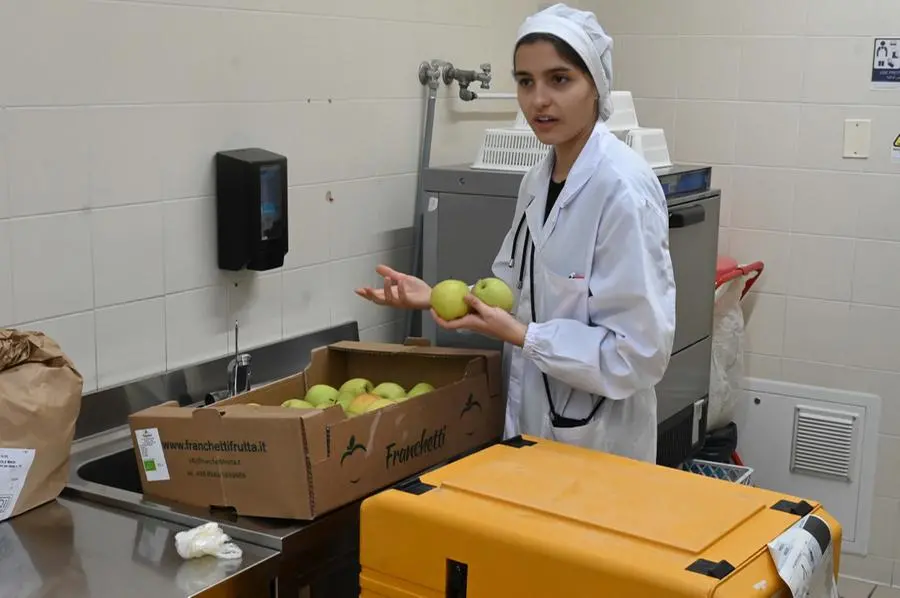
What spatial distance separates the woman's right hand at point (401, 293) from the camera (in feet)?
7.18

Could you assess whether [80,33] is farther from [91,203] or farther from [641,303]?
[641,303]

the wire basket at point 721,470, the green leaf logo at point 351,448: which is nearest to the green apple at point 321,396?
the green leaf logo at point 351,448

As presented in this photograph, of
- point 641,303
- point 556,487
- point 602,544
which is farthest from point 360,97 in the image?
point 602,544

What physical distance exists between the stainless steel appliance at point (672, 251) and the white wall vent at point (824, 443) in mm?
544

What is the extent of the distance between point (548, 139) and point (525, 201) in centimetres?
18

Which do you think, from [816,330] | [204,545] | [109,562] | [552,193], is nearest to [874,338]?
[816,330]

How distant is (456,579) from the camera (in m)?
1.49

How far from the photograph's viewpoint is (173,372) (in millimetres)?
2281

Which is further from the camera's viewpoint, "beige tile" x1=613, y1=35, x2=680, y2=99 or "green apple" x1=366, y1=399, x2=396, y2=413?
"beige tile" x1=613, y1=35, x2=680, y2=99

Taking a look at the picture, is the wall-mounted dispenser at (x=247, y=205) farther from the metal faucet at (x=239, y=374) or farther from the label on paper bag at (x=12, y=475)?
the label on paper bag at (x=12, y=475)

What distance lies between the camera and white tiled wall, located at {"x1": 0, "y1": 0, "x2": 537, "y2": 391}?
1.99m

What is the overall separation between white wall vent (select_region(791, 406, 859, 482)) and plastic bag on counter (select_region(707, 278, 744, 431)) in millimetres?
271

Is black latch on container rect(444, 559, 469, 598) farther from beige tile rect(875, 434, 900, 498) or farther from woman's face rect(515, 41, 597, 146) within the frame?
beige tile rect(875, 434, 900, 498)

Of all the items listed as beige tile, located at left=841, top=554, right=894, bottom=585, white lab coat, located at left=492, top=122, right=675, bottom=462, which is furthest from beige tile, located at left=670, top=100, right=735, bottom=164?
white lab coat, located at left=492, top=122, right=675, bottom=462
